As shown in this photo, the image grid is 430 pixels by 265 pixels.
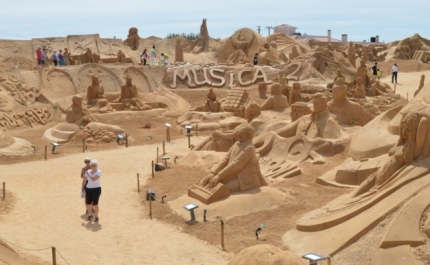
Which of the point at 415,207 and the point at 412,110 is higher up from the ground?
the point at 412,110

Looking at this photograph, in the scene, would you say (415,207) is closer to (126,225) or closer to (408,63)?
(126,225)

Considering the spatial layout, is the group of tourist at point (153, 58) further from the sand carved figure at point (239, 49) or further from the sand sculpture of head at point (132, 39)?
the sand carved figure at point (239, 49)

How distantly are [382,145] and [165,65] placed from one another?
65.1 ft

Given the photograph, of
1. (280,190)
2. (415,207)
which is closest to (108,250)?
(280,190)

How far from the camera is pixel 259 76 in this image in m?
30.5

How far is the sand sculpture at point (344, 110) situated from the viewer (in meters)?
16.9

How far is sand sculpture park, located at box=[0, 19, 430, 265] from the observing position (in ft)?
28.7

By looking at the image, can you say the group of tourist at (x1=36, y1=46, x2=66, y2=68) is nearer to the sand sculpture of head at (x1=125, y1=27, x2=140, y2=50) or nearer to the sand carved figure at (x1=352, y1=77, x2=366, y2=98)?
the sand sculpture of head at (x1=125, y1=27, x2=140, y2=50)

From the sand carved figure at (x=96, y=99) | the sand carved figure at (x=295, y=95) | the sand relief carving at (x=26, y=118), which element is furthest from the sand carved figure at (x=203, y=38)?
the sand carved figure at (x=295, y=95)

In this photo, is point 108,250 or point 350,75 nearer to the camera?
point 108,250

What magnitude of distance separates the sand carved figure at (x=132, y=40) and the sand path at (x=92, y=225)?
20.4m

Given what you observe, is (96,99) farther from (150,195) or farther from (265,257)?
(265,257)

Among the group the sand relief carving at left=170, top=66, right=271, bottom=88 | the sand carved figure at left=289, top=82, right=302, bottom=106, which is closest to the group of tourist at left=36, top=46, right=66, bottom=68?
the sand relief carving at left=170, top=66, right=271, bottom=88

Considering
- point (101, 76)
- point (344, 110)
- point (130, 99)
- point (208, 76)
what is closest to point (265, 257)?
point (344, 110)
